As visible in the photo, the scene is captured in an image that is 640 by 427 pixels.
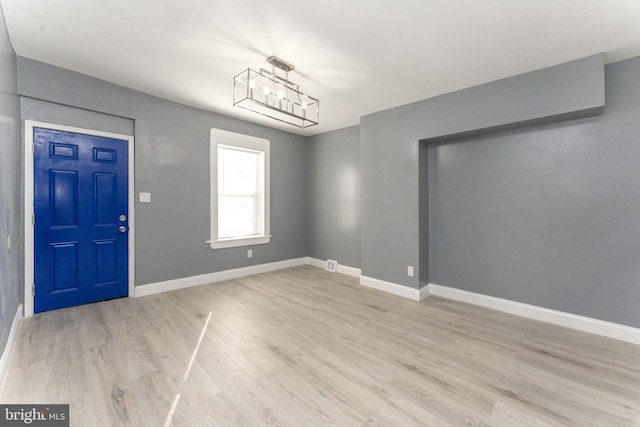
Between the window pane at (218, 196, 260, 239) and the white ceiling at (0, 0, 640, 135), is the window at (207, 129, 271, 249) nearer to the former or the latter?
the window pane at (218, 196, 260, 239)

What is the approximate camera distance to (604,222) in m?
2.58

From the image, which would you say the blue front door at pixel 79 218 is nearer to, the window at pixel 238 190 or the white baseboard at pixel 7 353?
the white baseboard at pixel 7 353

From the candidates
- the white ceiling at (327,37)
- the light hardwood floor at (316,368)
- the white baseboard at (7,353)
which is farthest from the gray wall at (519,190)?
the white baseboard at (7,353)

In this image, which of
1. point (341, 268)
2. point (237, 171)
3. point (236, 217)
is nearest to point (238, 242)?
point (236, 217)

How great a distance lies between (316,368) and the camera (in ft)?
6.56

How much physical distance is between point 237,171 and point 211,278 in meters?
1.85

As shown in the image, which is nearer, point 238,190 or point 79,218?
point 79,218

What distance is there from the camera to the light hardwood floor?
5.18ft

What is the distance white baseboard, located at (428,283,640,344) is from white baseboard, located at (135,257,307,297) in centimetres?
276

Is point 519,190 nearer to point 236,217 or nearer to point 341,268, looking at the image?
point 341,268

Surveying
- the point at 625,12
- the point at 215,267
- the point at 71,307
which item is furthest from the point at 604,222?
the point at 71,307

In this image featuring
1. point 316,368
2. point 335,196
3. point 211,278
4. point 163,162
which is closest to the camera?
point 316,368

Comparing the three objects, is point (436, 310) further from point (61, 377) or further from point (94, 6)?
point (94, 6)

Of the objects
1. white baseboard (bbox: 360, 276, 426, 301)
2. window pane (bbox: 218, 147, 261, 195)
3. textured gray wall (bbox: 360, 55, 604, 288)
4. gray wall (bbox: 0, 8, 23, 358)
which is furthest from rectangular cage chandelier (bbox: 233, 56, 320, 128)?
white baseboard (bbox: 360, 276, 426, 301)
